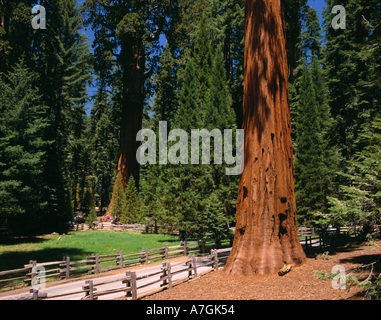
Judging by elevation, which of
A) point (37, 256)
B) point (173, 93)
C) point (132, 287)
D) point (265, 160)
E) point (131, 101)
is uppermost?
point (173, 93)

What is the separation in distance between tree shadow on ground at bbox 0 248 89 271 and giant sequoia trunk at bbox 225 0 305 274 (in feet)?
42.5

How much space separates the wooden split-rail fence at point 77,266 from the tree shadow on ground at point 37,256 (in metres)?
0.87

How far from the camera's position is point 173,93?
124 ft

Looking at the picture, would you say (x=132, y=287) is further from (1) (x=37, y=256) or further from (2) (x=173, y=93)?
(2) (x=173, y=93)

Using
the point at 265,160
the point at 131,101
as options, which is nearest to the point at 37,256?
the point at 265,160

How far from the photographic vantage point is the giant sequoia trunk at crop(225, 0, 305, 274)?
870cm

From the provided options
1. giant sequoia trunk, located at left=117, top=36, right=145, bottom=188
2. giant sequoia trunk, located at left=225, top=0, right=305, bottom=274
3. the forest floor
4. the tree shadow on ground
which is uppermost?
giant sequoia trunk, located at left=117, top=36, right=145, bottom=188

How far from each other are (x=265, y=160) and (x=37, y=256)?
53.9 feet

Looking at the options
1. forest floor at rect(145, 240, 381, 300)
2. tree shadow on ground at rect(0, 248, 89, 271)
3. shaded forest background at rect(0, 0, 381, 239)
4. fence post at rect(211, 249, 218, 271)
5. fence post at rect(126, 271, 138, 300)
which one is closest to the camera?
forest floor at rect(145, 240, 381, 300)

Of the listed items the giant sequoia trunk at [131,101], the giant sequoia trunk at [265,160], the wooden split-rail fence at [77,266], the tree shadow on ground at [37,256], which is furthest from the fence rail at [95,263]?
the giant sequoia trunk at [131,101]

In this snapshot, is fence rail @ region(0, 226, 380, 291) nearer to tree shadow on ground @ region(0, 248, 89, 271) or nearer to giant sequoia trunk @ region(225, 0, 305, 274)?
tree shadow on ground @ region(0, 248, 89, 271)

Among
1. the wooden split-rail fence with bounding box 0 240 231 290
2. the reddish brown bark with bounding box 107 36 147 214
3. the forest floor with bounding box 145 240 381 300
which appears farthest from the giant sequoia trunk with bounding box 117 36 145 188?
the forest floor with bounding box 145 240 381 300

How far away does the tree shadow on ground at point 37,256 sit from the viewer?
16.4 meters
